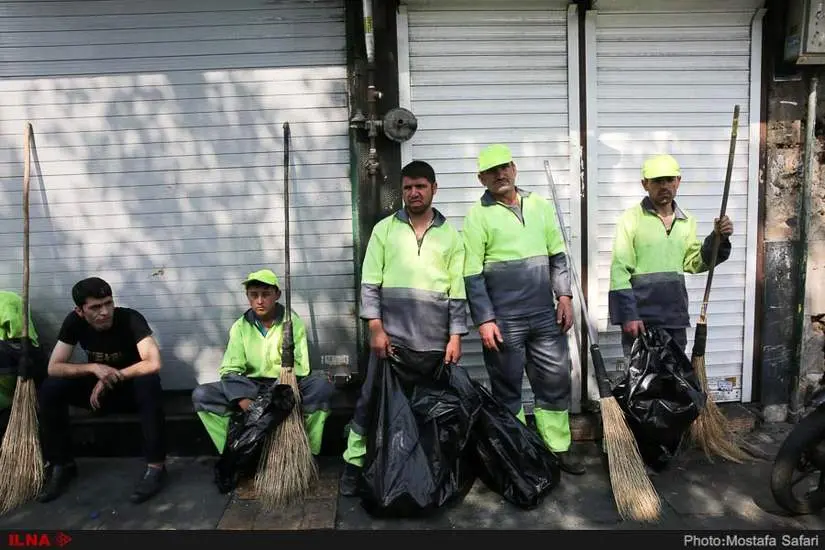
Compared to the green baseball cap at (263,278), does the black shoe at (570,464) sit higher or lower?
lower

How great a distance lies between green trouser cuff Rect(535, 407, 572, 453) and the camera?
3.57 meters

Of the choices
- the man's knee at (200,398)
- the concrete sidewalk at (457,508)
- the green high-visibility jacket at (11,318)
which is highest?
the green high-visibility jacket at (11,318)

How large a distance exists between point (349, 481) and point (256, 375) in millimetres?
875

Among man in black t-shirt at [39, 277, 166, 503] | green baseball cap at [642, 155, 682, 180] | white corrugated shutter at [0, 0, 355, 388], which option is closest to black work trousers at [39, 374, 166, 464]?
man in black t-shirt at [39, 277, 166, 503]

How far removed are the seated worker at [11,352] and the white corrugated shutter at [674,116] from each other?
3.76 meters

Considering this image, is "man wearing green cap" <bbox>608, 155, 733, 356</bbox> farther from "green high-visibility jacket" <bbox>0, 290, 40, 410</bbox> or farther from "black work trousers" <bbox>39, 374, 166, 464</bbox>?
"green high-visibility jacket" <bbox>0, 290, 40, 410</bbox>

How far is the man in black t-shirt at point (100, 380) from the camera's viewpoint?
11.4ft

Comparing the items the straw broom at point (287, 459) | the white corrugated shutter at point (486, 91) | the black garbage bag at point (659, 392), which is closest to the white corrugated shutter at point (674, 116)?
the white corrugated shutter at point (486, 91)

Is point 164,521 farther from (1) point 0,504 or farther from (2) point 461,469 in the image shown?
(2) point 461,469

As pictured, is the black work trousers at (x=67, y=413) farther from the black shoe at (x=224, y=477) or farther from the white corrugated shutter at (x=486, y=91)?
the white corrugated shutter at (x=486, y=91)

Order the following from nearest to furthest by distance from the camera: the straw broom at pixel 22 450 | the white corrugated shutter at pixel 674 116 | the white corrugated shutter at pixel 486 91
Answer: the straw broom at pixel 22 450 → the white corrugated shutter at pixel 486 91 → the white corrugated shutter at pixel 674 116

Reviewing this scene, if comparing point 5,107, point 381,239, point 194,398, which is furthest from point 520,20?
point 5,107

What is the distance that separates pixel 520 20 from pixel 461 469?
295 cm

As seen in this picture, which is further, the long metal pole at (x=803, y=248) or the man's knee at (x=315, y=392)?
the long metal pole at (x=803, y=248)
